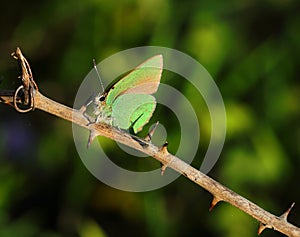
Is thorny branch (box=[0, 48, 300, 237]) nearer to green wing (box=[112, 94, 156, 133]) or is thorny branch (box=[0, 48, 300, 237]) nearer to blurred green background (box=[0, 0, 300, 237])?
green wing (box=[112, 94, 156, 133])

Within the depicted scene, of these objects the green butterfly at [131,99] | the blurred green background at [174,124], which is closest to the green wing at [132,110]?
the green butterfly at [131,99]

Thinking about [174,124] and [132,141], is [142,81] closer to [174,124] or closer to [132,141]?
[132,141]

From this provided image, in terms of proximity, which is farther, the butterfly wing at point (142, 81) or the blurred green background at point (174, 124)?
the blurred green background at point (174, 124)

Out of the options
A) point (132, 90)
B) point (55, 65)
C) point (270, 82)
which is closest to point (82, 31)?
point (55, 65)

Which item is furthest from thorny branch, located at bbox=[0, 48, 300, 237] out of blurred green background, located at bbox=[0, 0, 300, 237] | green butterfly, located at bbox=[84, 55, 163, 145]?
blurred green background, located at bbox=[0, 0, 300, 237]

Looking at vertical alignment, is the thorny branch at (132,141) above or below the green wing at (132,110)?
below

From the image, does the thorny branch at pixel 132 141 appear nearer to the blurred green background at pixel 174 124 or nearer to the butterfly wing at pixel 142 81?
the butterfly wing at pixel 142 81
